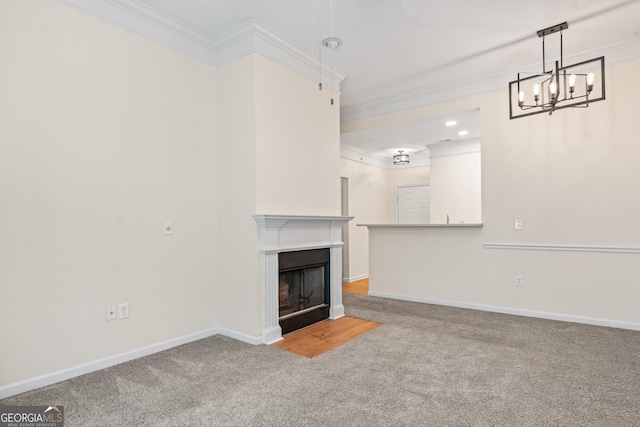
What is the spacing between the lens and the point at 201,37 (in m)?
3.36

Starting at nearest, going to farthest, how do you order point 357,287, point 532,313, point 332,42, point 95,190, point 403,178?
point 95,190
point 332,42
point 532,313
point 357,287
point 403,178

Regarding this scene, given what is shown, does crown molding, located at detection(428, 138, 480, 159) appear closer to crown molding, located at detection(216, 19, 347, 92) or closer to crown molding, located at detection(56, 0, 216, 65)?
crown molding, located at detection(216, 19, 347, 92)

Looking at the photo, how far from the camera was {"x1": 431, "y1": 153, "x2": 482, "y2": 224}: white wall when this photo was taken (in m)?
6.74

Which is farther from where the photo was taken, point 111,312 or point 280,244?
point 280,244

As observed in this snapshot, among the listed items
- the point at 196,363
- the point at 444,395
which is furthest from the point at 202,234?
the point at 444,395

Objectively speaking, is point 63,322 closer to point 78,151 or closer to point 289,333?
point 78,151

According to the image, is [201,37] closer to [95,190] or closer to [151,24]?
[151,24]

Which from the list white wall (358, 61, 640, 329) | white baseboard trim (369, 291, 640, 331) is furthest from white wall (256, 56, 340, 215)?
white baseboard trim (369, 291, 640, 331)

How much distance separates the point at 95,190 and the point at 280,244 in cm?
159

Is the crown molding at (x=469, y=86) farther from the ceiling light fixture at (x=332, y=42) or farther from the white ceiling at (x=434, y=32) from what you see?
the ceiling light fixture at (x=332, y=42)

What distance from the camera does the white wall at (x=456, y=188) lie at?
674 cm

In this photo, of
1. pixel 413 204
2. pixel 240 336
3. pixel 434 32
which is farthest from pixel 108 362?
pixel 413 204

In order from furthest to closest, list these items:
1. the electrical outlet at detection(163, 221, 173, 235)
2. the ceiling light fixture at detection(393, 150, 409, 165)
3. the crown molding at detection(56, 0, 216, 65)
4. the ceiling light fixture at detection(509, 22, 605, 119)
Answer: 1. the ceiling light fixture at detection(393, 150, 409, 165)
2. the electrical outlet at detection(163, 221, 173, 235)
3. the ceiling light fixture at detection(509, 22, 605, 119)
4. the crown molding at detection(56, 0, 216, 65)

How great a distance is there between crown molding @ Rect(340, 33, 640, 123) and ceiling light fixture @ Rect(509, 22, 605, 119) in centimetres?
12
